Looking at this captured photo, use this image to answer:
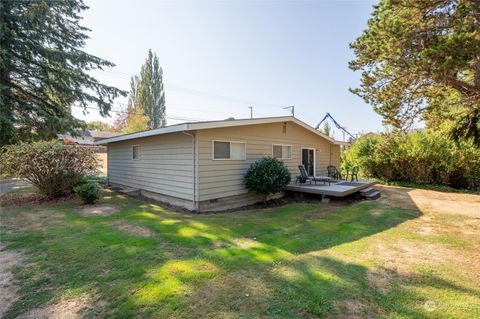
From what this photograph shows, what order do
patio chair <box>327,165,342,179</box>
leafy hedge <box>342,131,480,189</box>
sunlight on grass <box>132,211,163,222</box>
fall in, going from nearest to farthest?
sunlight on grass <box>132,211,163,222</box> < leafy hedge <box>342,131,480,189</box> < patio chair <box>327,165,342,179</box>

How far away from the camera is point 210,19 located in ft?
36.3

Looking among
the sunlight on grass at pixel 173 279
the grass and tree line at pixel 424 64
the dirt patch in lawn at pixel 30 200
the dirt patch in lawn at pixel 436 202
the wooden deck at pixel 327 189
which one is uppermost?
the grass and tree line at pixel 424 64

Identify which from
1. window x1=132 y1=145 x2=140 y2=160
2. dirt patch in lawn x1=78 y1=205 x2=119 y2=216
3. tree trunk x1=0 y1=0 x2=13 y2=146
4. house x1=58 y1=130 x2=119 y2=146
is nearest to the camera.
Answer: dirt patch in lawn x1=78 y1=205 x2=119 y2=216

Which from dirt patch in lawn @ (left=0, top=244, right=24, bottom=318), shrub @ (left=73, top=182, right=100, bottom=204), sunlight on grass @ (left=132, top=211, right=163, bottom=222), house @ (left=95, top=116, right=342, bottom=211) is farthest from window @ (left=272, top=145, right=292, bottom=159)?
dirt patch in lawn @ (left=0, top=244, right=24, bottom=318)

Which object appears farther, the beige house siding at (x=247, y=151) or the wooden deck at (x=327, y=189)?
the wooden deck at (x=327, y=189)

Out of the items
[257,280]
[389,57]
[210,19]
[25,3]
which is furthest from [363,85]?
[25,3]

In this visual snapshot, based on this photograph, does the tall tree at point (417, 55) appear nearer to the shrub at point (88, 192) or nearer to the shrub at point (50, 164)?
the shrub at point (88, 192)

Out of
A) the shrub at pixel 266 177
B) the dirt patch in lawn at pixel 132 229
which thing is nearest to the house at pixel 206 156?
the shrub at pixel 266 177

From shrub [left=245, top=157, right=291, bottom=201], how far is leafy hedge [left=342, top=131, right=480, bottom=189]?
5921mm

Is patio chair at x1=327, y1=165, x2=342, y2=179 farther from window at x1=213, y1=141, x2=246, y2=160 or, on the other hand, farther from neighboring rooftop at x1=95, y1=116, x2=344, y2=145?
window at x1=213, y1=141, x2=246, y2=160

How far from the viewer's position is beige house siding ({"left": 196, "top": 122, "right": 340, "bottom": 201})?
7.48 metres

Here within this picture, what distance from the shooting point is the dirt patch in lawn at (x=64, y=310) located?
8.49 feet

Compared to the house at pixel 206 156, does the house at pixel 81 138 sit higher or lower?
higher

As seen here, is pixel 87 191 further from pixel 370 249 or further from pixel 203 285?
pixel 370 249
